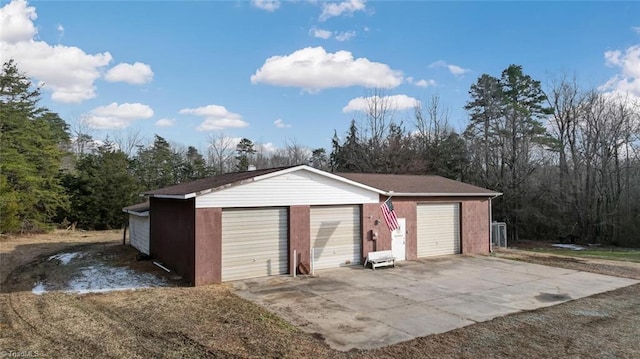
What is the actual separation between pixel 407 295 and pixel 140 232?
12222 millimetres

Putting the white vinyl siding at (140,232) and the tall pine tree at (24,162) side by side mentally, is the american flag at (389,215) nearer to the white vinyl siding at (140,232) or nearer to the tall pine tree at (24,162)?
the white vinyl siding at (140,232)

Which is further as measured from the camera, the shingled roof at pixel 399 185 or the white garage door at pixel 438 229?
the white garage door at pixel 438 229

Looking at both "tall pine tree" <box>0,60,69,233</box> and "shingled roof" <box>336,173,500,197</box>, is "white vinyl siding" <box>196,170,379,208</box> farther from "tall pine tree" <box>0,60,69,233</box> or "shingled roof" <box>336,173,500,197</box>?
"tall pine tree" <box>0,60,69,233</box>

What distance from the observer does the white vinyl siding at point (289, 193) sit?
1123cm

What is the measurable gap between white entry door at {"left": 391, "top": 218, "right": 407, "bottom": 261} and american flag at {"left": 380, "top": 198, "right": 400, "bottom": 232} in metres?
0.91

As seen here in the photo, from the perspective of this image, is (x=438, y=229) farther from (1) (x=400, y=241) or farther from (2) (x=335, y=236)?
(2) (x=335, y=236)

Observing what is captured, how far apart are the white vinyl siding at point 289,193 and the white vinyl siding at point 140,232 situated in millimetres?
6474

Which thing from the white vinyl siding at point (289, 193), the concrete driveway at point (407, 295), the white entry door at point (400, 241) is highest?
the white vinyl siding at point (289, 193)

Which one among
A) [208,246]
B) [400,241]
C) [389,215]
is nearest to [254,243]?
[208,246]

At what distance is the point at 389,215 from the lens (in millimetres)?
13867

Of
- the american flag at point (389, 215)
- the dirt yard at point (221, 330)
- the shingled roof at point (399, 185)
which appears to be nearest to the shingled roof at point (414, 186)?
the shingled roof at point (399, 185)

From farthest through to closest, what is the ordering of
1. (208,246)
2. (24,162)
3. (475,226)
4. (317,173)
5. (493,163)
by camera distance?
(493,163) < (24,162) < (475,226) < (317,173) < (208,246)

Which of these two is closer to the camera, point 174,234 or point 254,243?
point 254,243

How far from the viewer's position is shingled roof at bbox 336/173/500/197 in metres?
15.5
